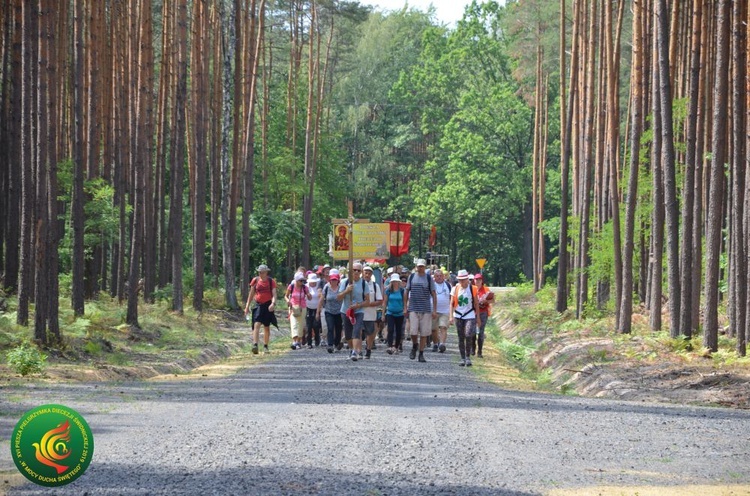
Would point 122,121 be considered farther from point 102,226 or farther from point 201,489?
point 201,489

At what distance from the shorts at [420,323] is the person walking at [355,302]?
1.00 meters

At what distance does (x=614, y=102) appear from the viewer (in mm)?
32156

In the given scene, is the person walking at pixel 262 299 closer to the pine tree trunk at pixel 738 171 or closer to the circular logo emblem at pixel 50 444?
the pine tree trunk at pixel 738 171

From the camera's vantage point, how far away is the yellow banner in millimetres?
55656

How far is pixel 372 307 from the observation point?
2311 cm

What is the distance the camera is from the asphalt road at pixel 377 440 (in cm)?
935

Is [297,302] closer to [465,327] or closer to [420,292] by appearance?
[420,292]

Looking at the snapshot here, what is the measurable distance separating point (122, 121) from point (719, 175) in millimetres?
21910

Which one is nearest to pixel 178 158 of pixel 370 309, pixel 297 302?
pixel 297 302

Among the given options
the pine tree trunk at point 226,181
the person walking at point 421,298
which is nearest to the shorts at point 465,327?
the person walking at point 421,298

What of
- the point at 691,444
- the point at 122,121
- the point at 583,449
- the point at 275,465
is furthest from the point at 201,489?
the point at 122,121

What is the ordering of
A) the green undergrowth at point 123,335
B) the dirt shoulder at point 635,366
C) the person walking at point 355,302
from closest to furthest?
the dirt shoulder at point 635,366 < the green undergrowth at point 123,335 < the person walking at point 355,302

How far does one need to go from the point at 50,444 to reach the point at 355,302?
1491cm

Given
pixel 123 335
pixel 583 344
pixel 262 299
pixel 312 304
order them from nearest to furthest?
1. pixel 262 299
2. pixel 123 335
3. pixel 583 344
4. pixel 312 304
